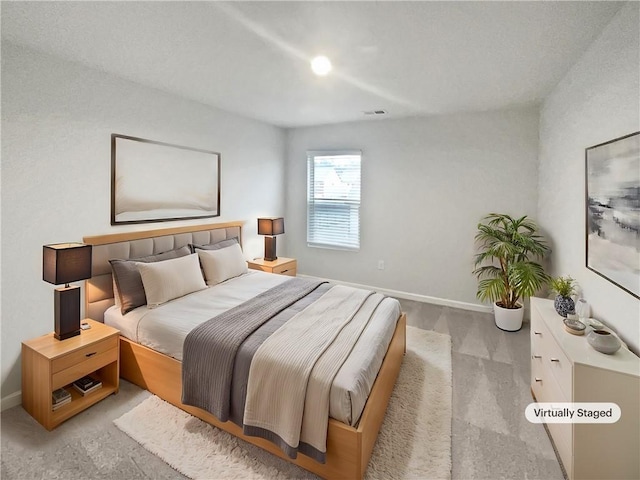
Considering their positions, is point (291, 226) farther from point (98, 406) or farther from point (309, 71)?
point (98, 406)

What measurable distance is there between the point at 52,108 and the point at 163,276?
60.2 inches

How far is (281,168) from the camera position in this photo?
16.8 ft

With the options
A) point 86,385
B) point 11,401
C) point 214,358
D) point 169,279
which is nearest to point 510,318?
point 214,358

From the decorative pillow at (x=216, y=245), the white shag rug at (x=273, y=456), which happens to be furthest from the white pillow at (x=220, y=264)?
the white shag rug at (x=273, y=456)

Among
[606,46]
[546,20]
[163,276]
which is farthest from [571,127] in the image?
[163,276]

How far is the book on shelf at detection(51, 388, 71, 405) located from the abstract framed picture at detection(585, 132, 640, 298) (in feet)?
11.6

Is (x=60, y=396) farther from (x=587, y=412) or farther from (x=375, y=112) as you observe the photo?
(x=375, y=112)

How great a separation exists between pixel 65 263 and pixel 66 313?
375mm

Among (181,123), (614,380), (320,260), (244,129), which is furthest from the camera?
(320,260)

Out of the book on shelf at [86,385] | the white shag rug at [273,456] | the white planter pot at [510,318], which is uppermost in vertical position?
the white planter pot at [510,318]

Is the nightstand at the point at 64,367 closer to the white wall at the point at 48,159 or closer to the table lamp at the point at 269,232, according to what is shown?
the white wall at the point at 48,159

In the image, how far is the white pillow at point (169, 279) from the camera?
2.61 meters

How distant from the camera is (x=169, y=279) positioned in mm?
2717

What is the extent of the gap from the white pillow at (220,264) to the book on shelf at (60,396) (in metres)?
1.39
